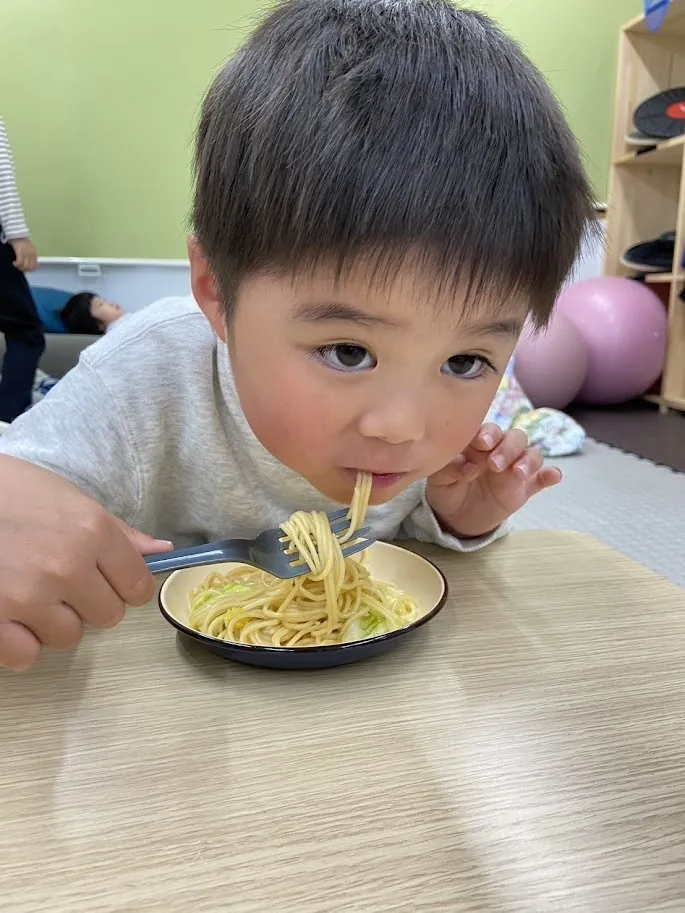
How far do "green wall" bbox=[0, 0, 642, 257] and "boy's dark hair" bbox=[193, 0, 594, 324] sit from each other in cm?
306

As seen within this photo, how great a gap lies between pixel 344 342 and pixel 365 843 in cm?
29

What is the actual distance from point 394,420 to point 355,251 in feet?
0.37

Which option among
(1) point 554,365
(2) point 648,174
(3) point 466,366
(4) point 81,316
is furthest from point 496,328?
(2) point 648,174

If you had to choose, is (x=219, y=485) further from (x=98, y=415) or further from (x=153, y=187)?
(x=153, y=187)

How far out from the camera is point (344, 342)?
483mm

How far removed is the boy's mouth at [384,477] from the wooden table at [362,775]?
117 millimetres

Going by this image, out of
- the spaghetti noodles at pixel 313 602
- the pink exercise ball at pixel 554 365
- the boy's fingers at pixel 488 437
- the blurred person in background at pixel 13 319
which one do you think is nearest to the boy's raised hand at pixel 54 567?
the spaghetti noodles at pixel 313 602

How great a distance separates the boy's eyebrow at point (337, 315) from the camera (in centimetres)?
47

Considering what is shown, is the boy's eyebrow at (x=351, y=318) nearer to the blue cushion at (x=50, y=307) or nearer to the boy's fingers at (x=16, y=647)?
the boy's fingers at (x=16, y=647)

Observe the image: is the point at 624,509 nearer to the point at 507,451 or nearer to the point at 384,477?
the point at 507,451

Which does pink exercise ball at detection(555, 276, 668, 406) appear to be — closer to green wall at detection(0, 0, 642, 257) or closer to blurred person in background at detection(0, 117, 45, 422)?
green wall at detection(0, 0, 642, 257)

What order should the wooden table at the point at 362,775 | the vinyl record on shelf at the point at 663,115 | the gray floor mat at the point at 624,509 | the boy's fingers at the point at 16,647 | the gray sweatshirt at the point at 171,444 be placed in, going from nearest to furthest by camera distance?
1. the wooden table at the point at 362,775
2. the boy's fingers at the point at 16,647
3. the gray sweatshirt at the point at 171,444
4. the gray floor mat at the point at 624,509
5. the vinyl record on shelf at the point at 663,115

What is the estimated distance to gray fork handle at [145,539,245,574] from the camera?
0.50 metres

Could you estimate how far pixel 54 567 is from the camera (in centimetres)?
46
